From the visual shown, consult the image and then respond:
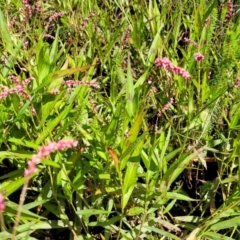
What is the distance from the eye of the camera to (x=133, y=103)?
4.22 ft

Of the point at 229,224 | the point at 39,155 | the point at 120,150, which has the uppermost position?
the point at 39,155

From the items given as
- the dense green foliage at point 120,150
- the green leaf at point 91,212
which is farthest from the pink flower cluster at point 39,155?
the green leaf at point 91,212

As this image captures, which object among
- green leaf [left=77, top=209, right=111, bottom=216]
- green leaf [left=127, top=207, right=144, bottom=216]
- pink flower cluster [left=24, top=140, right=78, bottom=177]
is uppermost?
pink flower cluster [left=24, top=140, right=78, bottom=177]

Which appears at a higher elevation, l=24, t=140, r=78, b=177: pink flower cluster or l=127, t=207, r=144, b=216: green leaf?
l=24, t=140, r=78, b=177: pink flower cluster

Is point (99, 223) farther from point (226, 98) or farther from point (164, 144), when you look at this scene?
point (226, 98)

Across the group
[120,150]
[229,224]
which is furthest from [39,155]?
[229,224]

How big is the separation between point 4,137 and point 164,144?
43 cm

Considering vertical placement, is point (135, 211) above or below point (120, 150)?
below

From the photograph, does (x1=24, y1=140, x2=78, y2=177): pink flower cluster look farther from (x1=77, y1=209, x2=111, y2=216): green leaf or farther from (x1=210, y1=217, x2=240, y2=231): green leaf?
(x1=210, y1=217, x2=240, y2=231): green leaf

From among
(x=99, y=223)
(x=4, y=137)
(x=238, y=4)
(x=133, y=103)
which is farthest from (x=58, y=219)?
(x=238, y=4)

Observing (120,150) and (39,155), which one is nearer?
(39,155)

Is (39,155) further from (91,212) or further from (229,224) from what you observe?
(229,224)

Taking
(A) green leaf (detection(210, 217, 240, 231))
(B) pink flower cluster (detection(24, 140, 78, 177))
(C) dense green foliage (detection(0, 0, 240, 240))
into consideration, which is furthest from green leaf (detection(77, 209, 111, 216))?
(B) pink flower cluster (detection(24, 140, 78, 177))

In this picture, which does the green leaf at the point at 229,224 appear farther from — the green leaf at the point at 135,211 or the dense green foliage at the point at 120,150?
the green leaf at the point at 135,211
